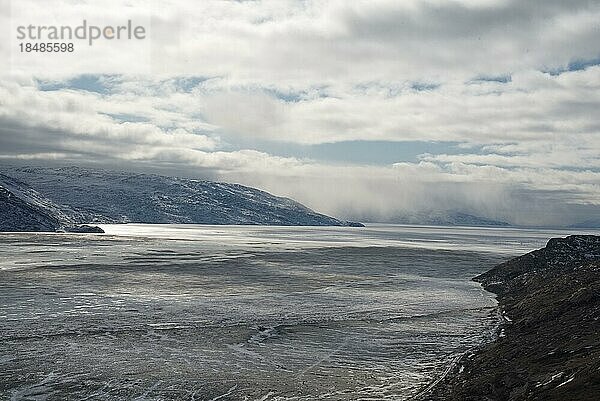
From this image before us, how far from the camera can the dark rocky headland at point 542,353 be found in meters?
20.8

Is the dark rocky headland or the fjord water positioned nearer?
the dark rocky headland

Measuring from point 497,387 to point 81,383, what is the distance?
1988 cm

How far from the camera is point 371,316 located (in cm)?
4675

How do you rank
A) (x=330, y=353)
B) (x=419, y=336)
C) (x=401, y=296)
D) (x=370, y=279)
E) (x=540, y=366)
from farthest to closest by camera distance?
(x=370, y=279) → (x=401, y=296) → (x=419, y=336) → (x=330, y=353) → (x=540, y=366)

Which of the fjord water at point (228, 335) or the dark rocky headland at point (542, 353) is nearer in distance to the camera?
the dark rocky headland at point (542, 353)

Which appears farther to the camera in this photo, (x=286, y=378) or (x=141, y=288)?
(x=141, y=288)

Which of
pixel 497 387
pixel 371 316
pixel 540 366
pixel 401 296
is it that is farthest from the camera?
pixel 401 296

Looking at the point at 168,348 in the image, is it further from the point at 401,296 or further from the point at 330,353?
the point at 401,296

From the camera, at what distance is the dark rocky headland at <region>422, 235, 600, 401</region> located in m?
20.8

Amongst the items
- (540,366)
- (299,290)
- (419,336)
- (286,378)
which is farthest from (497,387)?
(299,290)

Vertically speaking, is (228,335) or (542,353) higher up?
(542,353)

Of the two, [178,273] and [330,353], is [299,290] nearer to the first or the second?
[178,273]

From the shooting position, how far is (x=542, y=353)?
1123 inches

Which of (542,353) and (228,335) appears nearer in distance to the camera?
(542,353)
